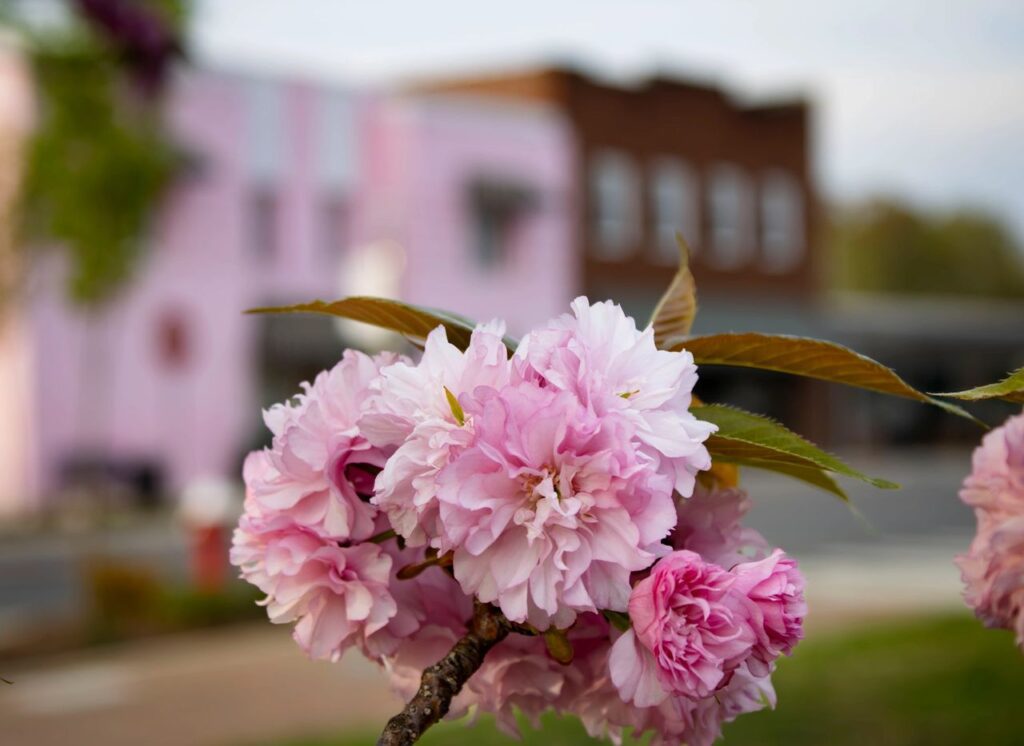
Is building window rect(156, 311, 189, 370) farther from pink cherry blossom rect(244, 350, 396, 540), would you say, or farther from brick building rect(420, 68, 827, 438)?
pink cherry blossom rect(244, 350, 396, 540)

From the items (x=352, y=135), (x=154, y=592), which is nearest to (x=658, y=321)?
(x=154, y=592)

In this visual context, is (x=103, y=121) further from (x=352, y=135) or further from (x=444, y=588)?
(x=444, y=588)

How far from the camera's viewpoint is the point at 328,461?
1.23 meters

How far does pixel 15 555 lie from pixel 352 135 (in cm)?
1188

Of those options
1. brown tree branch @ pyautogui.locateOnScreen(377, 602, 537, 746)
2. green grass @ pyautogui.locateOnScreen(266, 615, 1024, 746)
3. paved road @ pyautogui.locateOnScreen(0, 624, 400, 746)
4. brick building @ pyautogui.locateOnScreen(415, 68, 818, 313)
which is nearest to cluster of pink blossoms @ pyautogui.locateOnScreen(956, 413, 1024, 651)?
brown tree branch @ pyautogui.locateOnScreen(377, 602, 537, 746)

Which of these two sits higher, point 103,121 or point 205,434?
point 103,121

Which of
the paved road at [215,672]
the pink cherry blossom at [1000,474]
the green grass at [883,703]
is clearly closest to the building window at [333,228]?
the paved road at [215,672]

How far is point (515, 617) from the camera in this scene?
1.10 metres

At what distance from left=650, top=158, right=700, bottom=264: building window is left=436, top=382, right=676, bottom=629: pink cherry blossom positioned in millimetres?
31128

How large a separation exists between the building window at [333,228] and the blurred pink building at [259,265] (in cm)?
3

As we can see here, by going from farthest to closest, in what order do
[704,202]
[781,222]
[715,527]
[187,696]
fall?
[781,222]
[704,202]
[187,696]
[715,527]

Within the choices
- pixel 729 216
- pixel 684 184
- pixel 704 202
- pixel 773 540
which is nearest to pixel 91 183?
pixel 773 540

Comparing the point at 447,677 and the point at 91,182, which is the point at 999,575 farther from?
the point at 91,182

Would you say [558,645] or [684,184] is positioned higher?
[684,184]
